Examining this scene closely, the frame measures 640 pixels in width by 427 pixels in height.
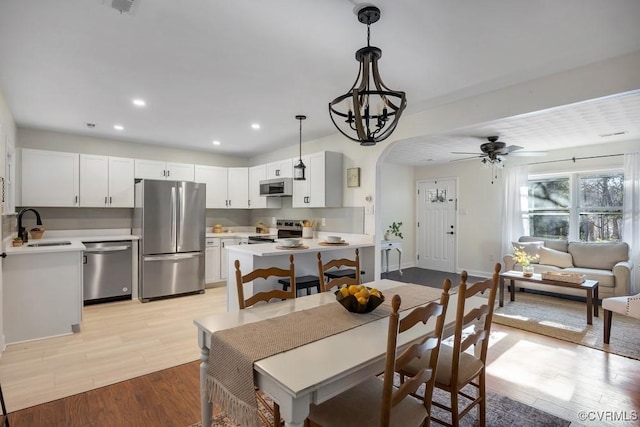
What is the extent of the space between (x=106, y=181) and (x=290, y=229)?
2.89 metres

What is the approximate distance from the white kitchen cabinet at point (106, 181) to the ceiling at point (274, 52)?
3.12 feet

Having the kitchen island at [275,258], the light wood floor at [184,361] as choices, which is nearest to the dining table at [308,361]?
the light wood floor at [184,361]

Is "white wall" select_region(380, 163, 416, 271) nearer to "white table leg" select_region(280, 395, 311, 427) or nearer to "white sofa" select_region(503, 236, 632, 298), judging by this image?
"white sofa" select_region(503, 236, 632, 298)

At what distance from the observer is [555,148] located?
18.6 feet

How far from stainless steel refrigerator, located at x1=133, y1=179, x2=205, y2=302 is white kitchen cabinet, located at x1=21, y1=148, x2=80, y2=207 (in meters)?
0.82

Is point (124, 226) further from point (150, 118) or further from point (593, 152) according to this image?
point (593, 152)

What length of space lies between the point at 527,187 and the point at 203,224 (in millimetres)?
5786

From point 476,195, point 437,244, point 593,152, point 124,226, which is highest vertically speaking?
point 593,152

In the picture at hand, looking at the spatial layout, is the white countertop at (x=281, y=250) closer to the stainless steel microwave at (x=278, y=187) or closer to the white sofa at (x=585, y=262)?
the stainless steel microwave at (x=278, y=187)

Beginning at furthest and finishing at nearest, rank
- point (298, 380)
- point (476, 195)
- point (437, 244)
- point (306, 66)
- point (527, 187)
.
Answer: point (437, 244) < point (476, 195) < point (527, 187) < point (306, 66) < point (298, 380)

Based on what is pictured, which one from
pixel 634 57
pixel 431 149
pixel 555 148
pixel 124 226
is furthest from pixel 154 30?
pixel 555 148

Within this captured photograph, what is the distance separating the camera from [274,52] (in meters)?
2.43

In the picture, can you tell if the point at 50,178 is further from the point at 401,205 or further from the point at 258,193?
the point at 401,205

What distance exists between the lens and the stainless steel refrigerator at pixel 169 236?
4789 mm
